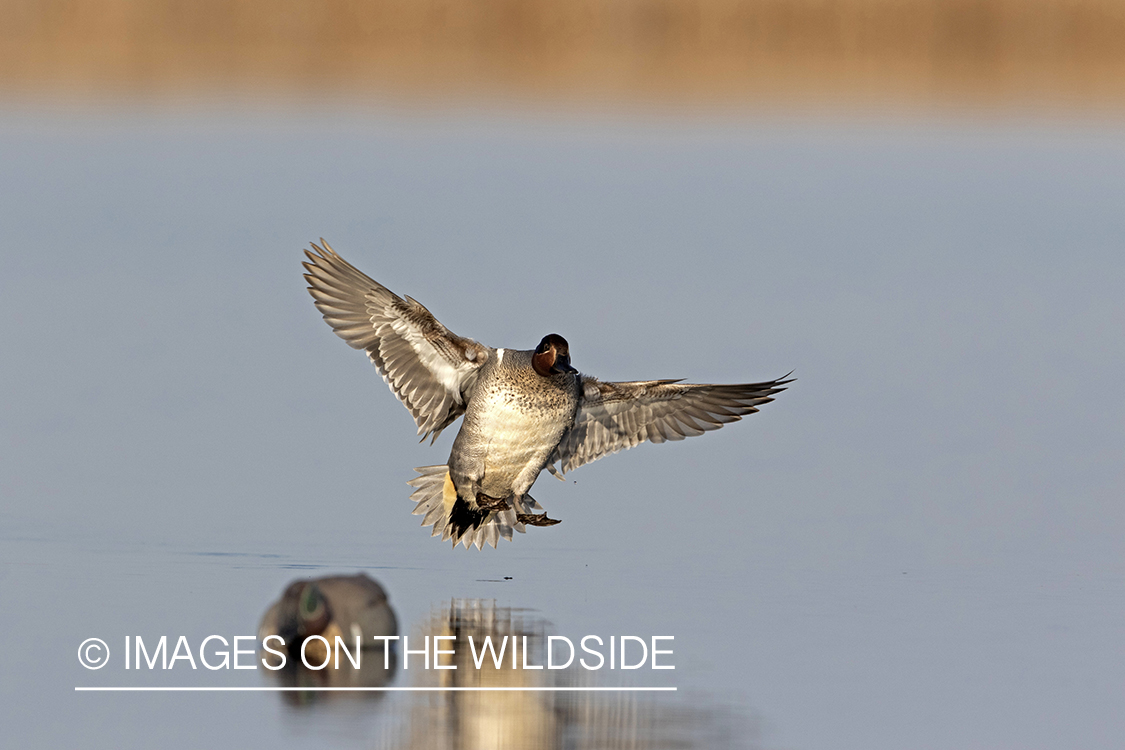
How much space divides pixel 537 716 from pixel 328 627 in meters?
0.87

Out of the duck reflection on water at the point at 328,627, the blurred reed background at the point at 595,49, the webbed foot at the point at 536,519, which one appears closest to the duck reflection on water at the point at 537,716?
the duck reflection on water at the point at 328,627

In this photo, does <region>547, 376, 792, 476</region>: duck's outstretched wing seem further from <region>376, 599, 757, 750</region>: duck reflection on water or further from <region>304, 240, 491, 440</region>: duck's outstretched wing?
<region>376, 599, 757, 750</region>: duck reflection on water

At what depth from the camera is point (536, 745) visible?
16.6 feet

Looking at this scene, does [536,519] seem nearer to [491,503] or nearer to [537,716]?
[491,503]

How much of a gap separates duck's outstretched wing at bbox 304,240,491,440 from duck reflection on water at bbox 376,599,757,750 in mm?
2146

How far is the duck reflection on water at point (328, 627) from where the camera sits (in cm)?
573

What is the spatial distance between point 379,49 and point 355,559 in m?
19.6

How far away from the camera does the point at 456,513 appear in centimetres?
793

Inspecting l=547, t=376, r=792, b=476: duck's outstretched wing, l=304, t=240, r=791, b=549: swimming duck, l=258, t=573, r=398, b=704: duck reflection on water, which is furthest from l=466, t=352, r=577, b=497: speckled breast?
l=258, t=573, r=398, b=704: duck reflection on water

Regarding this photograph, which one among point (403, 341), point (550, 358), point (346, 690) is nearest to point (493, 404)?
point (550, 358)

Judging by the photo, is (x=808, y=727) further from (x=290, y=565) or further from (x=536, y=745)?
(x=290, y=565)

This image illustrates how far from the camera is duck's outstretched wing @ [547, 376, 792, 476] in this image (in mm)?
8320

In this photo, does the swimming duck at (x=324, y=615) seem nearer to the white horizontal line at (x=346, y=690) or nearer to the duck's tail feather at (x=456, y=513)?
the white horizontal line at (x=346, y=690)

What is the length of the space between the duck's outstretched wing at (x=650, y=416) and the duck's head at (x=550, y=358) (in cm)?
55
